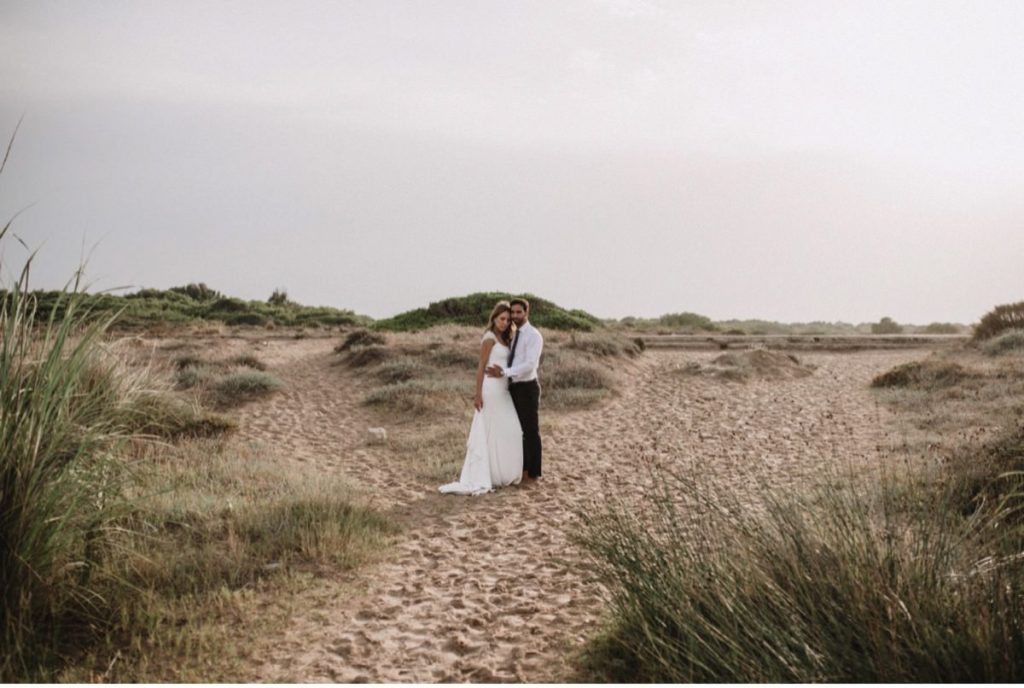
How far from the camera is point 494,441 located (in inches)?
350

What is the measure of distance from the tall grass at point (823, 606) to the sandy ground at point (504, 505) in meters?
0.64

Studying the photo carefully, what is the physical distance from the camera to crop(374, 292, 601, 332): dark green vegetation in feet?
98.0

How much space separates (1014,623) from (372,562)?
4638 mm

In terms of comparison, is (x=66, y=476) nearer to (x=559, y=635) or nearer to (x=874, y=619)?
(x=559, y=635)

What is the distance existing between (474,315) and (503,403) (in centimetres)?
2271

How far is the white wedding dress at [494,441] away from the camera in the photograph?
874cm

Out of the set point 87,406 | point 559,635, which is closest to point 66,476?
point 87,406

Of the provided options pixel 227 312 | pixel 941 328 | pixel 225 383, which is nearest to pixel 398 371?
pixel 225 383

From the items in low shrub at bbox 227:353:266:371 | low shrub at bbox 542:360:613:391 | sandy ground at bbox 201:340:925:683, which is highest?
low shrub at bbox 227:353:266:371

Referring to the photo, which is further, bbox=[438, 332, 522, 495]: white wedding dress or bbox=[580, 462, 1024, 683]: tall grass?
bbox=[438, 332, 522, 495]: white wedding dress

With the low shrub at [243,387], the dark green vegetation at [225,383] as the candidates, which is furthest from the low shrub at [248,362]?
the low shrub at [243,387]

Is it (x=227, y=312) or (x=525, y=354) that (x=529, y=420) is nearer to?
(x=525, y=354)

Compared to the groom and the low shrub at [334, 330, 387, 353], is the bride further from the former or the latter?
the low shrub at [334, 330, 387, 353]

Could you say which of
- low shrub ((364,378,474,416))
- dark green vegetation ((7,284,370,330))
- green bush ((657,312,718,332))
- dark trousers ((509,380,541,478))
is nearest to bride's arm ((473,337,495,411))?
dark trousers ((509,380,541,478))
